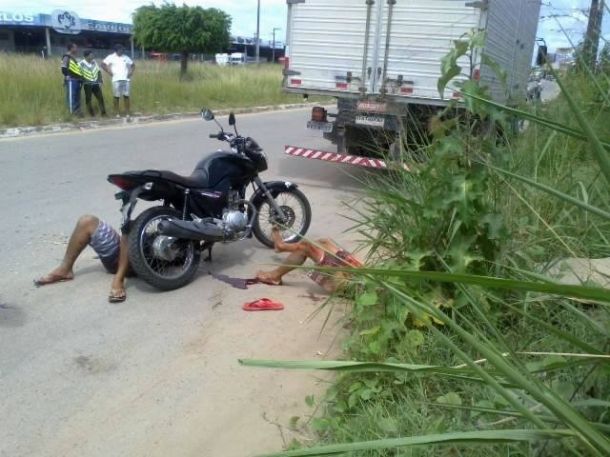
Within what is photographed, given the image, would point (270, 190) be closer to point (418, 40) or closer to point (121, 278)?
point (121, 278)

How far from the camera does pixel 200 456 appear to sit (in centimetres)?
251

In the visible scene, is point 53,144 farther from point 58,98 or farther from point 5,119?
point 58,98

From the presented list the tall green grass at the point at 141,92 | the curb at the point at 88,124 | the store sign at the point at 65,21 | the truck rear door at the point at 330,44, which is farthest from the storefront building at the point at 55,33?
the truck rear door at the point at 330,44

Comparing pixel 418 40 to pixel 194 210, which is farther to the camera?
pixel 418 40

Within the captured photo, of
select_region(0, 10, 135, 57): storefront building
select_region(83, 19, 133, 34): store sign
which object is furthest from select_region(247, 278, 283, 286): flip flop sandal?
select_region(83, 19, 133, 34): store sign

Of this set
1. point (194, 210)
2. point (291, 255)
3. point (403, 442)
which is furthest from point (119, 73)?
point (403, 442)

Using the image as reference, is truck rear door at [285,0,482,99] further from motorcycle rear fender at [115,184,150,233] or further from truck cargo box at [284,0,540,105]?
motorcycle rear fender at [115,184,150,233]

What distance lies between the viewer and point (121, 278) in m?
4.14

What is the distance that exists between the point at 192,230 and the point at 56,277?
42.0 inches

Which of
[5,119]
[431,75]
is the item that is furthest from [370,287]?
[5,119]

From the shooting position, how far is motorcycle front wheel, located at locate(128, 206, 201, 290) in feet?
13.1

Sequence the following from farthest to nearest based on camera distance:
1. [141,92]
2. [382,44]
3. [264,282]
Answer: [141,92], [382,44], [264,282]

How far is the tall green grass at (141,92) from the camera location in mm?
12594

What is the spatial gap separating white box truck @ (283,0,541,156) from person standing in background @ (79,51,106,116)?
251 inches
